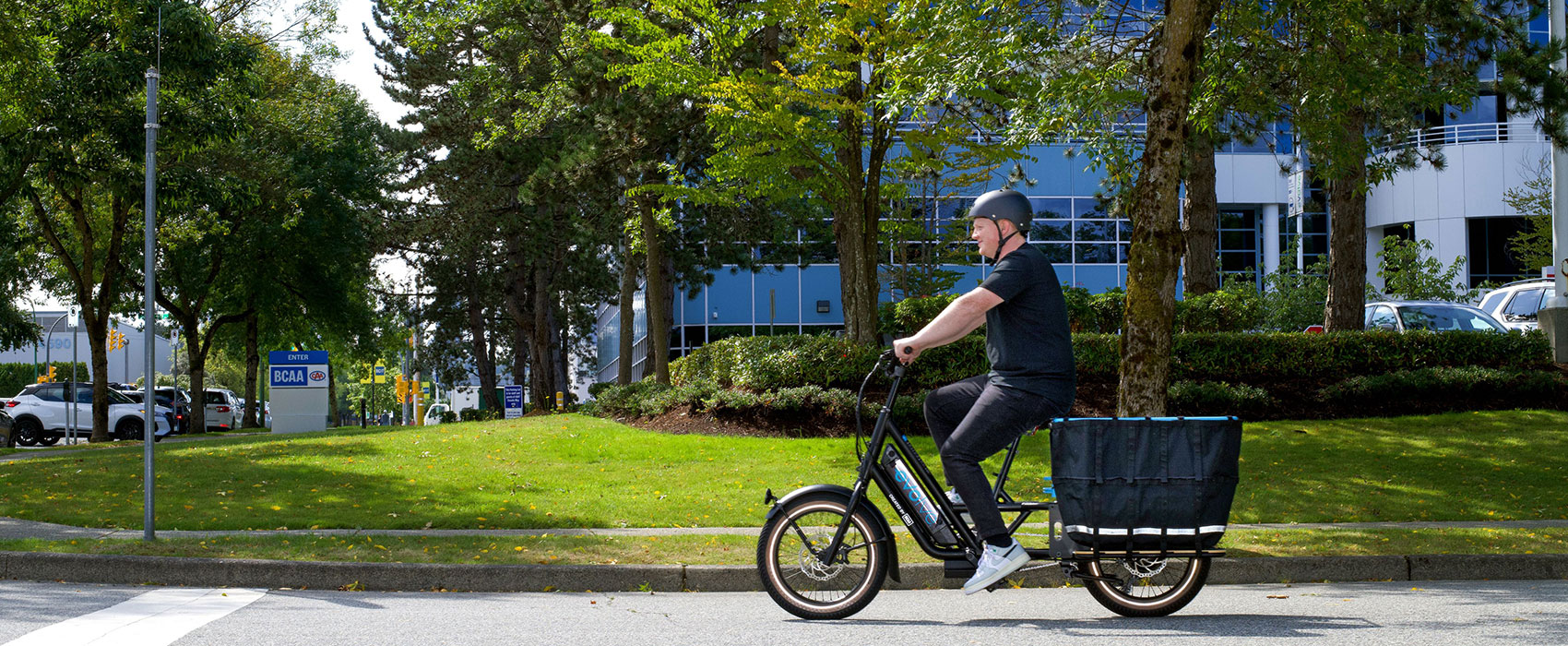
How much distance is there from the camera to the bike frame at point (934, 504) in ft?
18.9

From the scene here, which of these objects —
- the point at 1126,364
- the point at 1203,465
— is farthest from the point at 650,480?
the point at 1203,465

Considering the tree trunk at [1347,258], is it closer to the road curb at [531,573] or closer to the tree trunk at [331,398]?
the road curb at [531,573]

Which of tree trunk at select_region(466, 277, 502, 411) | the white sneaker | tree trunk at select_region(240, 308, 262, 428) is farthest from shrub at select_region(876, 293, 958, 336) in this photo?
tree trunk at select_region(240, 308, 262, 428)

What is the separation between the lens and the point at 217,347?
45250 millimetres

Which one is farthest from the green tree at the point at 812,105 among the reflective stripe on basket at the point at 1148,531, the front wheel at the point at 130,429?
the front wheel at the point at 130,429

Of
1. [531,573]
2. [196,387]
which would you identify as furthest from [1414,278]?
[196,387]

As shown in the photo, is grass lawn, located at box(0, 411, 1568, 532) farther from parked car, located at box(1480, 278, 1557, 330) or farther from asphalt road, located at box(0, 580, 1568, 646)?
parked car, located at box(1480, 278, 1557, 330)

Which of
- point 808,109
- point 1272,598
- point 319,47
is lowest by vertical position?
point 1272,598

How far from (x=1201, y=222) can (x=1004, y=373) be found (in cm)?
1408

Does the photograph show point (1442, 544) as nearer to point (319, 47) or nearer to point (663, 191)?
point (663, 191)

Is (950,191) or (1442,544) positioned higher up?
(950,191)

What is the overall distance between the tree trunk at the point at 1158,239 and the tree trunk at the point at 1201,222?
8.90 m

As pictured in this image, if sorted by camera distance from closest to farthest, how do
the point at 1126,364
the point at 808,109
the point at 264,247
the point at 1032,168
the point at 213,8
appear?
the point at 1126,364 < the point at 808,109 < the point at 213,8 < the point at 264,247 < the point at 1032,168

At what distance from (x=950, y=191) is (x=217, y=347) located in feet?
88.9
